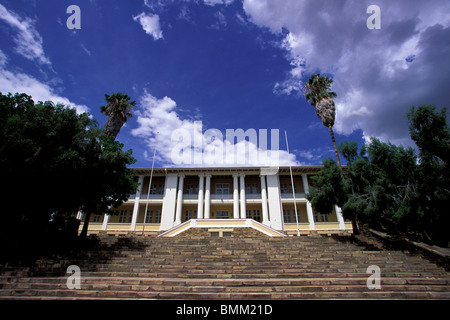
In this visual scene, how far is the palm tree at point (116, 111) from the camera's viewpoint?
2119 cm

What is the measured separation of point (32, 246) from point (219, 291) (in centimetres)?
1109

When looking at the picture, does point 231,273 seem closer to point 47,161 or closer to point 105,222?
point 47,161

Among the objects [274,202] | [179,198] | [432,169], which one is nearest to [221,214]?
[179,198]

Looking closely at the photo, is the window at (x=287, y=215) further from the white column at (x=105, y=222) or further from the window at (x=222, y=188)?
the white column at (x=105, y=222)

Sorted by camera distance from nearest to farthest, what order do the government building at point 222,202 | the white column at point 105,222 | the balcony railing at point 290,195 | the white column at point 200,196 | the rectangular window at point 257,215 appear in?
the government building at point 222,202
the white column at point 105,222
the white column at point 200,196
the balcony railing at point 290,195
the rectangular window at point 257,215

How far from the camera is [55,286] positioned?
7090mm

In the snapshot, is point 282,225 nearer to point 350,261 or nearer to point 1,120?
point 350,261

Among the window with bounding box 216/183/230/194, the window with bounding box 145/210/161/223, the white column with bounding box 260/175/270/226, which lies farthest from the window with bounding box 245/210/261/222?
the window with bounding box 145/210/161/223

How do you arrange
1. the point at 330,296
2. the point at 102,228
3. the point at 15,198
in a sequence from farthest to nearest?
the point at 102,228 → the point at 15,198 → the point at 330,296

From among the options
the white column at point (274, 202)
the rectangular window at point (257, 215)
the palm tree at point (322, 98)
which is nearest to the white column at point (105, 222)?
the rectangular window at point (257, 215)

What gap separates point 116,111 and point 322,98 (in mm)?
21191

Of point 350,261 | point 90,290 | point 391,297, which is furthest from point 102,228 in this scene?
point 391,297

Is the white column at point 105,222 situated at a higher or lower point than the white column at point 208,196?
lower

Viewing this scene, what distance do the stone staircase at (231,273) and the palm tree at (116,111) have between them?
1290 centimetres
